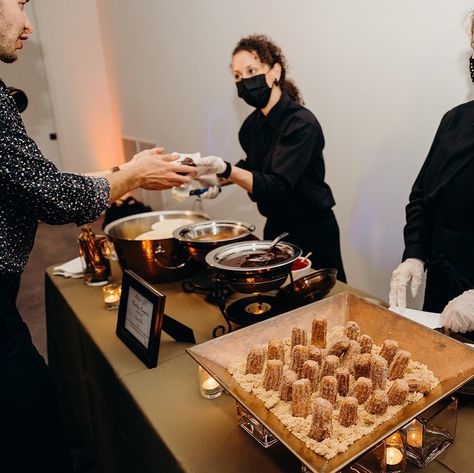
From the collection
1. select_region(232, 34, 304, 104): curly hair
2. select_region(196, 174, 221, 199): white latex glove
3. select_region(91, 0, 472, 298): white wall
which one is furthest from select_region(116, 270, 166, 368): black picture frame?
select_region(91, 0, 472, 298): white wall

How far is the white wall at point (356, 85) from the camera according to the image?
209 cm

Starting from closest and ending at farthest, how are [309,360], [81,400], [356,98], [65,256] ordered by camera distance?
[309,360]
[81,400]
[356,98]
[65,256]

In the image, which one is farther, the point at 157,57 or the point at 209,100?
the point at 157,57

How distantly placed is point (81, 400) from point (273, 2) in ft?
8.34

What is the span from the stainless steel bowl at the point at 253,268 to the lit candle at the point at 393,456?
1.57 ft

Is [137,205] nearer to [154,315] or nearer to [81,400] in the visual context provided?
[81,400]

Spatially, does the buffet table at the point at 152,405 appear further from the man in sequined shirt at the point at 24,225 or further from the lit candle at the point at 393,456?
the man in sequined shirt at the point at 24,225

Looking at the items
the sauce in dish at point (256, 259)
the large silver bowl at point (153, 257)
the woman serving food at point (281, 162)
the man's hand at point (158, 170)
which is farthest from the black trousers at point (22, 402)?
the woman serving food at point (281, 162)

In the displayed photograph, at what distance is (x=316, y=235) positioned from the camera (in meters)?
2.11

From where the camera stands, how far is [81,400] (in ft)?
5.48

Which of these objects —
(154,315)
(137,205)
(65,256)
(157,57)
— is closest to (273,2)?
(157,57)

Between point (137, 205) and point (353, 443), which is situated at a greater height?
point (353, 443)

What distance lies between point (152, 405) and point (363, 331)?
505 mm

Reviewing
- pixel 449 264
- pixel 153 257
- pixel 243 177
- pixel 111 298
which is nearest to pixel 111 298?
pixel 111 298
